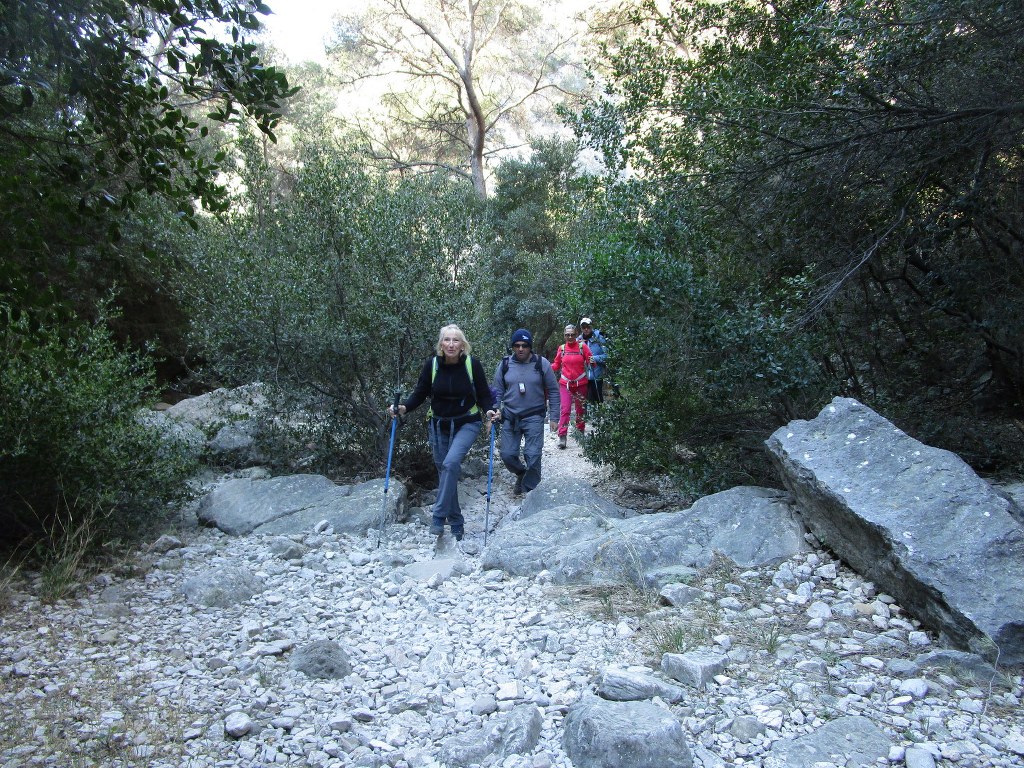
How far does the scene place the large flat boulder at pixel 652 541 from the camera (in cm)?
574

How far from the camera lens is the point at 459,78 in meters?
26.2

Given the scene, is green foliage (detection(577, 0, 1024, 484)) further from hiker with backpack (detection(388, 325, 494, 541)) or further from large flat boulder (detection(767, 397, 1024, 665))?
hiker with backpack (detection(388, 325, 494, 541))

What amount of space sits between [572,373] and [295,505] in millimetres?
5168

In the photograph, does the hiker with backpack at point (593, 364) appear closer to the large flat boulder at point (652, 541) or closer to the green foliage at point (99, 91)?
the large flat boulder at point (652, 541)

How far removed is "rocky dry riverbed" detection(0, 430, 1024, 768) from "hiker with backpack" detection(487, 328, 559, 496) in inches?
108

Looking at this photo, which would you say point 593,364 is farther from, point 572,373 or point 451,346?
point 451,346

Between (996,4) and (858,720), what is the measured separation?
5669 mm

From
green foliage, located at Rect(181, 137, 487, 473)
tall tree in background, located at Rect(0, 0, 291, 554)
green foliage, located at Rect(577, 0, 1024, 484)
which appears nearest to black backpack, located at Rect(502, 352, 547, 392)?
green foliage, located at Rect(181, 137, 487, 473)

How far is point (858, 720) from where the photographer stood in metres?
3.52

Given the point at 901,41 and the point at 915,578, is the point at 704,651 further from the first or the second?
the point at 901,41

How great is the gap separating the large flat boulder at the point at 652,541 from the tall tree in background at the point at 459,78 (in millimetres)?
19447

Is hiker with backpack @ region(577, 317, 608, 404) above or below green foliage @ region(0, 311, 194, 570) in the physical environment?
above

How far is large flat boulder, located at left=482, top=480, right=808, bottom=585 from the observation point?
5742 mm

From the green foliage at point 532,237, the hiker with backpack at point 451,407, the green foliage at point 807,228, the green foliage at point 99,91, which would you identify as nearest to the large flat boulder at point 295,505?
the hiker with backpack at point 451,407
